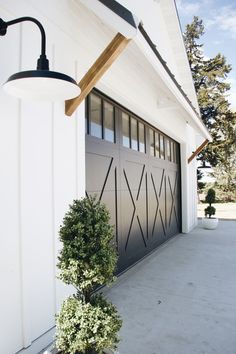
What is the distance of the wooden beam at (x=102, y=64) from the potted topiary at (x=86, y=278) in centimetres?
136

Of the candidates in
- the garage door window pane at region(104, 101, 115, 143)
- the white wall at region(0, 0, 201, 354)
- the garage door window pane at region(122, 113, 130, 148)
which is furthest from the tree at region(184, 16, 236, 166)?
the white wall at region(0, 0, 201, 354)

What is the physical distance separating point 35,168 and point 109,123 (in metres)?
2.14

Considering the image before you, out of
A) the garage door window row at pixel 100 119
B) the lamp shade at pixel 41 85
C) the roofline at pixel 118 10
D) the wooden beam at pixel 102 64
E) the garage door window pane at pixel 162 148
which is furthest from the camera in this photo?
the garage door window pane at pixel 162 148

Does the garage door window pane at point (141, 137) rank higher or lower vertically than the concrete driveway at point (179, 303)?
higher

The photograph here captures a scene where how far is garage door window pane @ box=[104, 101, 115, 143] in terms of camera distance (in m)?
4.19

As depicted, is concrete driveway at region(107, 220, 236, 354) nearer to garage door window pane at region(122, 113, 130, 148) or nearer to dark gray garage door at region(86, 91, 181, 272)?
dark gray garage door at region(86, 91, 181, 272)

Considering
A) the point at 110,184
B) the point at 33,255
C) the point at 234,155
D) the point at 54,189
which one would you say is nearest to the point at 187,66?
the point at 110,184

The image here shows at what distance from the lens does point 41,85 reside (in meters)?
1.70

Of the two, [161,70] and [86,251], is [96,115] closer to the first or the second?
[161,70]

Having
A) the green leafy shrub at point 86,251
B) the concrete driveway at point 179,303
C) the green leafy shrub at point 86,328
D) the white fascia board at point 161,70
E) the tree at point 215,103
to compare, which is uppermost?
the tree at point 215,103

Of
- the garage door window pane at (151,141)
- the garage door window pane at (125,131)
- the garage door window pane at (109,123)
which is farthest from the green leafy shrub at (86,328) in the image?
the garage door window pane at (151,141)

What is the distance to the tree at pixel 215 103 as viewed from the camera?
19.3 meters

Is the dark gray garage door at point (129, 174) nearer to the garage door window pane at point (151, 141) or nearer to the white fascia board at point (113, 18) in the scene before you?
the garage door window pane at point (151, 141)

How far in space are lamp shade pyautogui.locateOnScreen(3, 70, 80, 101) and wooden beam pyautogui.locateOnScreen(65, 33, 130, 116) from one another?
2.87 ft
